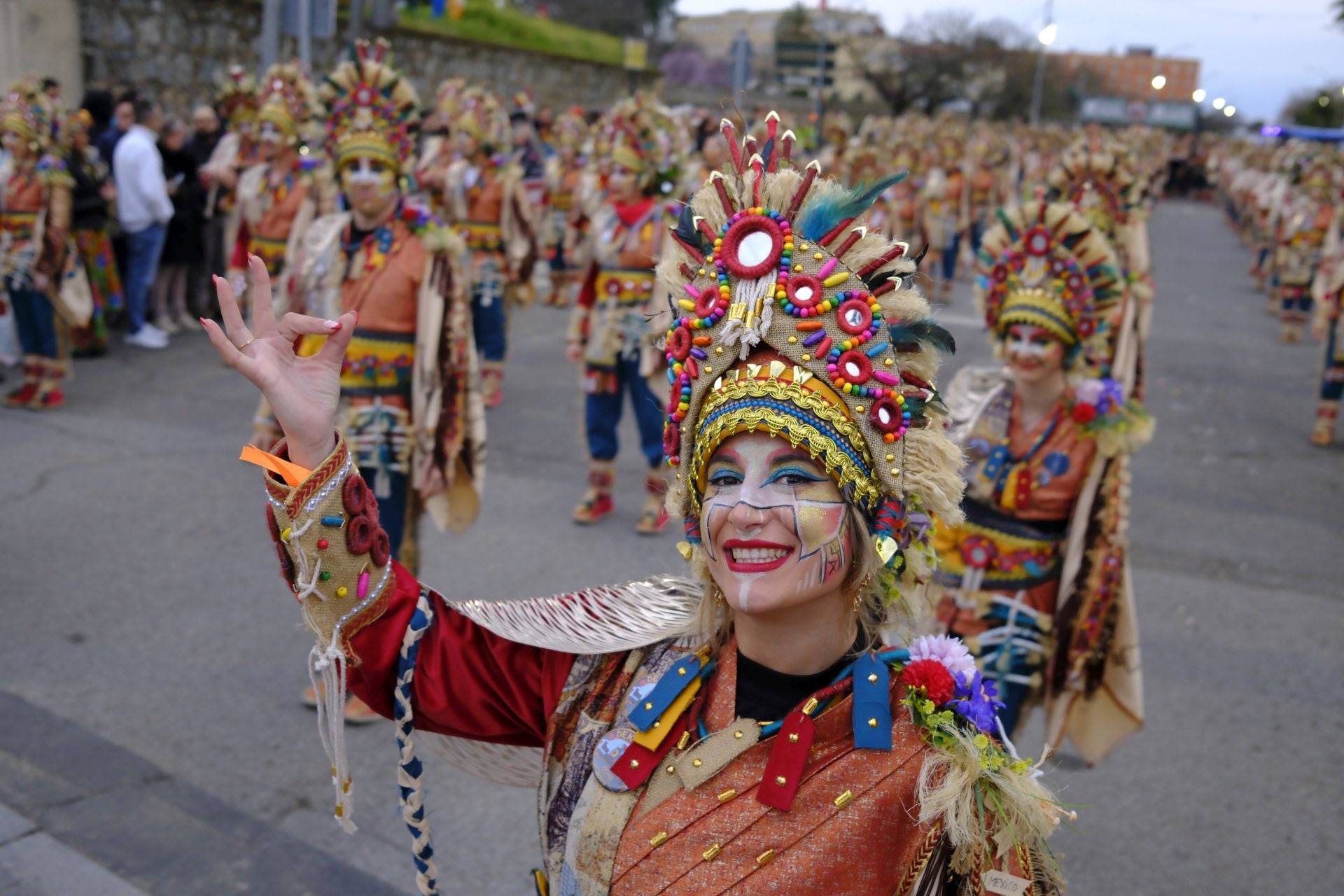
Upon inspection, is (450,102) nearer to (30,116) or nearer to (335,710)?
(30,116)

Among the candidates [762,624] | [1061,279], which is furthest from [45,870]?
[1061,279]

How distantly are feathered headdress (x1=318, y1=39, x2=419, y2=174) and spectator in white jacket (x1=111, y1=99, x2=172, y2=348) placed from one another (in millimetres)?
6320

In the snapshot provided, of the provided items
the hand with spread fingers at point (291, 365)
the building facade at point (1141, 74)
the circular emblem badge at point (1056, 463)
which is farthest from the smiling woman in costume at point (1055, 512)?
the building facade at point (1141, 74)

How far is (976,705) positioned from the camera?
1949mm

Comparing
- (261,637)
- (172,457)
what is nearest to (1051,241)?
(261,637)

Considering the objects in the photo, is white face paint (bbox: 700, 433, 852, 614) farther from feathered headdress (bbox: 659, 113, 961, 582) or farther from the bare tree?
the bare tree

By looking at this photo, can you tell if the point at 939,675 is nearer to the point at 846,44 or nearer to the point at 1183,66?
the point at 846,44

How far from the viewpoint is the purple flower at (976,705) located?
6.39 ft

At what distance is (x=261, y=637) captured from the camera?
18.2ft

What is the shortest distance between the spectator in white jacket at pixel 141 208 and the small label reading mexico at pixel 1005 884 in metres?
10.6

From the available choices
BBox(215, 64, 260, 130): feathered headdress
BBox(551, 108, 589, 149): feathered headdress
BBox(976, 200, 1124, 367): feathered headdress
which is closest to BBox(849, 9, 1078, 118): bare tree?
BBox(551, 108, 589, 149): feathered headdress

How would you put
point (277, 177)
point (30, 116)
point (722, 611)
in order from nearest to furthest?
1. point (722, 611)
2. point (30, 116)
3. point (277, 177)

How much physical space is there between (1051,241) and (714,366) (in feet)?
8.53

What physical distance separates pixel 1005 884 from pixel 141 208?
34.9ft
